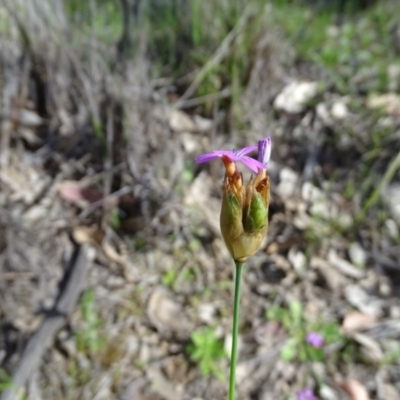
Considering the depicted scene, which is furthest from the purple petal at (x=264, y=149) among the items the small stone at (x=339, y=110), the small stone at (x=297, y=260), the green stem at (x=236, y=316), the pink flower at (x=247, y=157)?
the small stone at (x=339, y=110)

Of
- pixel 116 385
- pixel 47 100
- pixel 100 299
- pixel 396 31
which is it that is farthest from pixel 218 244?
pixel 396 31

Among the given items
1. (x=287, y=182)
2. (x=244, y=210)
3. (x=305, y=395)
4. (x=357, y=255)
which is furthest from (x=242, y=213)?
(x=287, y=182)

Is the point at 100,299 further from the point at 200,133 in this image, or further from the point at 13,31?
the point at 13,31

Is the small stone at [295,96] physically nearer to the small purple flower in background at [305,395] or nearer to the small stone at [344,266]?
the small stone at [344,266]

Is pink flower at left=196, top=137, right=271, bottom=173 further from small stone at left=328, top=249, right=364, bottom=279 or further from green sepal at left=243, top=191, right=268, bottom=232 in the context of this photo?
small stone at left=328, top=249, right=364, bottom=279

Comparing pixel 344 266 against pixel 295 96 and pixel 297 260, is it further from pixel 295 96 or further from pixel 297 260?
pixel 295 96

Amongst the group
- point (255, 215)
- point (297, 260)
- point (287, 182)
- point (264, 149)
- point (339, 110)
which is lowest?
point (255, 215)

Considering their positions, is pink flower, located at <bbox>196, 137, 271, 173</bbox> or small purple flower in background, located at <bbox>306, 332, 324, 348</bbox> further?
small purple flower in background, located at <bbox>306, 332, 324, 348</bbox>

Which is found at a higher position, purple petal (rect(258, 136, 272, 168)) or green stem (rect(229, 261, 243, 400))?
purple petal (rect(258, 136, 272, 168))

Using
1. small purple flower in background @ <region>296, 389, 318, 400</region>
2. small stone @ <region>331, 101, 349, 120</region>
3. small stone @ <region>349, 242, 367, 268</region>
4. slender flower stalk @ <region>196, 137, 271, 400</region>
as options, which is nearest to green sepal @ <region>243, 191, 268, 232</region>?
slender flower stalk @ <region>196, 137, 271, 400</region>
